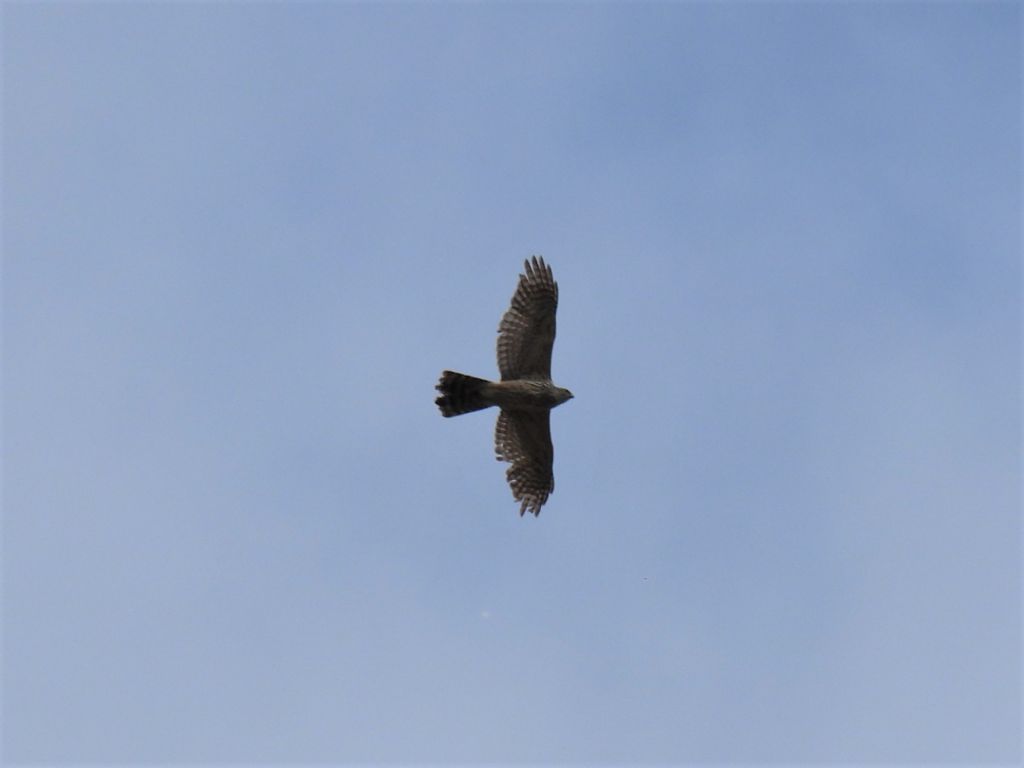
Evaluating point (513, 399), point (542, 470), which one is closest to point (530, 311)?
point (513, 399)

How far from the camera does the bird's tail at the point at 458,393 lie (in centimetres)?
2222

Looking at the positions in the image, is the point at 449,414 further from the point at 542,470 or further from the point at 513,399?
the point at 542,470

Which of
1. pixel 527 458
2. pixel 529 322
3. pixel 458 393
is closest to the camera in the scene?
pixel 458 393

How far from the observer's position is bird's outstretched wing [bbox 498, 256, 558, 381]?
75.3 ft

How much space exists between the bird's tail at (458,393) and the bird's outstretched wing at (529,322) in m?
0.83

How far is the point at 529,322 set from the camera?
23.0m

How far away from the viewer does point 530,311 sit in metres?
23.0

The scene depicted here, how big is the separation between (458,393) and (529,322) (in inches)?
78.4

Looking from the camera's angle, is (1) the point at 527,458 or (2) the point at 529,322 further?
(1) the point at 527,458

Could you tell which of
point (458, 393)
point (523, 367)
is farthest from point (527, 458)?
point (458, 393)

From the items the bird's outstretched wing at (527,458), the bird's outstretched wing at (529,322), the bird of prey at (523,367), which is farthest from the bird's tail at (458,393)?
the bird's outstretched wing at (527,458)

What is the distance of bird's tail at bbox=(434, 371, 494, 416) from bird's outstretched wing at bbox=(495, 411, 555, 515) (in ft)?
5.38

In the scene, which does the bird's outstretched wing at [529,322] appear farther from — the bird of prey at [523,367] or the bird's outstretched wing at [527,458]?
the bird's outstretched wing at [527,458]

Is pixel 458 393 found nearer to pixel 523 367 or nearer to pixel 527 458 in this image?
pixel 523 367
